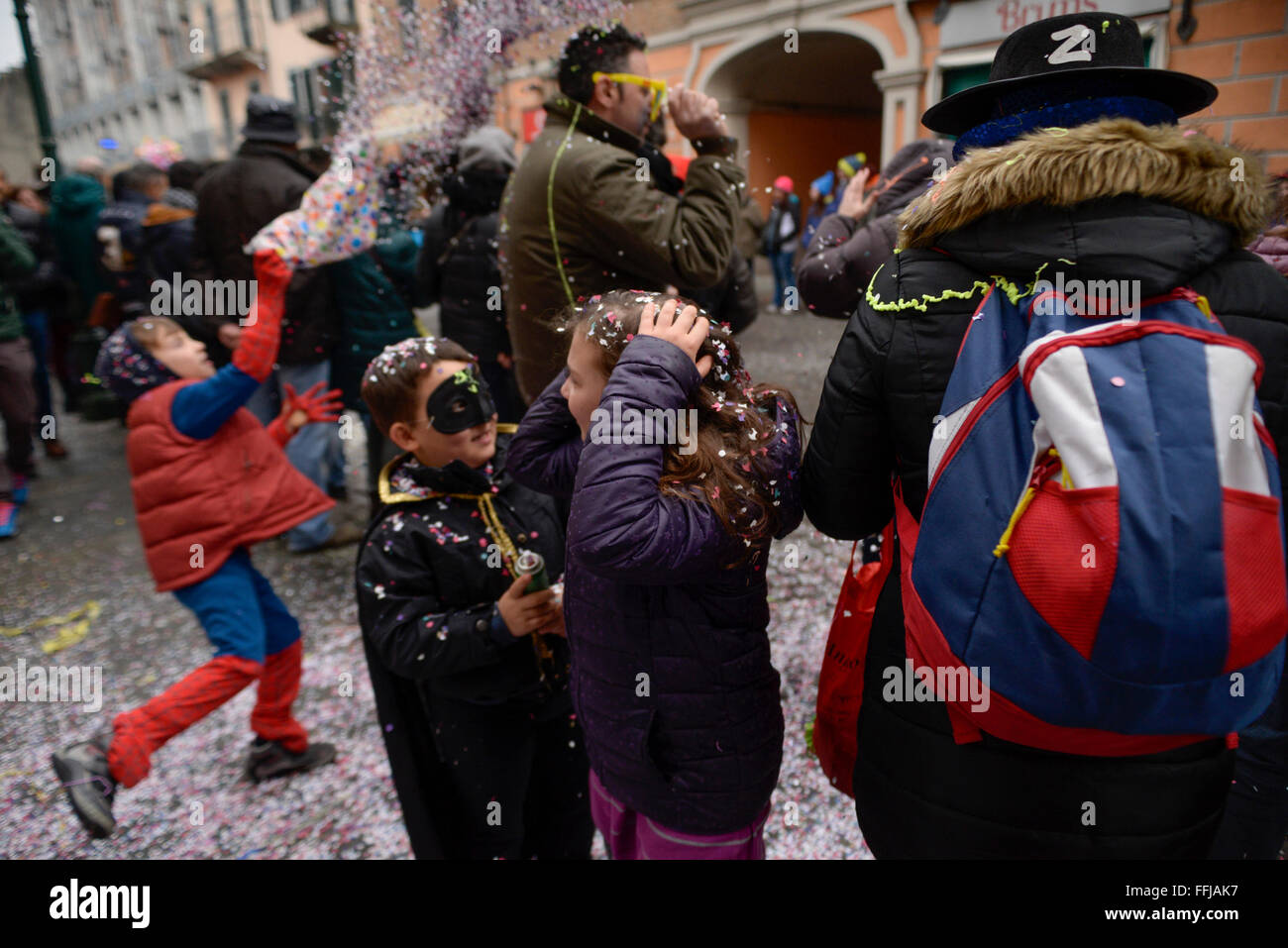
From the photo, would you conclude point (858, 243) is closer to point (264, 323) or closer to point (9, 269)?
point (264, 323)

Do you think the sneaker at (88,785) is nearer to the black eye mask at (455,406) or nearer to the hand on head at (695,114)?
the black eye mask at (455,406)

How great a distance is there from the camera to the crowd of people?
880 mm

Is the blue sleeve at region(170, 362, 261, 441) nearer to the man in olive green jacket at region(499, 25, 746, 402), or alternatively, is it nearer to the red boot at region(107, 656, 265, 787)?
the red boot at region(107, 656, 265, 787)

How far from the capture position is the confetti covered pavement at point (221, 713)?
7.57 feet

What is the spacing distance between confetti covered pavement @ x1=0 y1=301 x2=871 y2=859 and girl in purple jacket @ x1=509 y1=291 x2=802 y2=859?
25.1 inches

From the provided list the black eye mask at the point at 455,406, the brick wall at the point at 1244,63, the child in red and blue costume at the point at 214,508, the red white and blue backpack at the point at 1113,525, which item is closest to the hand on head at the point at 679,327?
the red white and blue backpack at the point at 1113,525

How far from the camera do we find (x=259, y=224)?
3834mm

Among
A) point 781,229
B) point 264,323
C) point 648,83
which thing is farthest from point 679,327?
point 781,229

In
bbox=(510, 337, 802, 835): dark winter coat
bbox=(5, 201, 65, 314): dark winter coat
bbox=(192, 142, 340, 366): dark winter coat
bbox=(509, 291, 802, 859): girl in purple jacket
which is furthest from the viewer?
bbox=(5, 201, 65, 314): dark winter coat

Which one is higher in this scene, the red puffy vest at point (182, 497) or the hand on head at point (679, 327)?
the hand on head at point (679, 327)

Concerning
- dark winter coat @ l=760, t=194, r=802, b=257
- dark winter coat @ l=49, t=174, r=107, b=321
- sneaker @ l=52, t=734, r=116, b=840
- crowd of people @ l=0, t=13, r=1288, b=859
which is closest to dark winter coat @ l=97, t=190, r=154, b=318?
dark winter coat @ l=49, t=174, r=107, b=321

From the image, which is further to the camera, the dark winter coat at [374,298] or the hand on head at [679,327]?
the dark winter coat at [374,298]
